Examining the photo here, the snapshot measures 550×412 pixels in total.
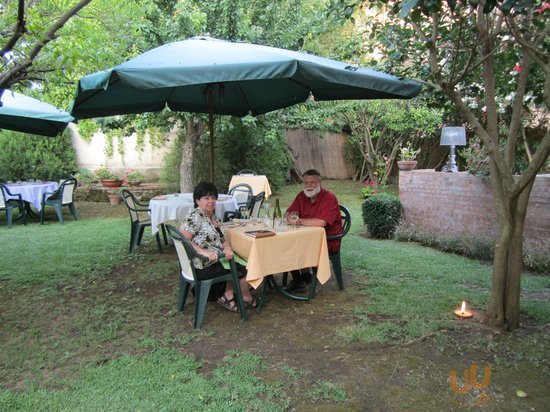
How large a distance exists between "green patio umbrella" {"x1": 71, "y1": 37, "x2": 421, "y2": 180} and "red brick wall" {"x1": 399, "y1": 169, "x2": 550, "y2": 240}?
2737mm

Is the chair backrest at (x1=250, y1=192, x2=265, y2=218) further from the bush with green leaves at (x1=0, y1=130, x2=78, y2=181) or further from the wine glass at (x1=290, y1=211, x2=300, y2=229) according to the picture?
the bush with green leaves at (x1=0, y1=130, x2=78, y2=181)

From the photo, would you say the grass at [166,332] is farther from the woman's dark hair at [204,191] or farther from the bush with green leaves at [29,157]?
the bush with green leaves at [29,157]

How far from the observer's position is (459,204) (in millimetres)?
6539

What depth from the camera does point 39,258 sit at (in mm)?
5754

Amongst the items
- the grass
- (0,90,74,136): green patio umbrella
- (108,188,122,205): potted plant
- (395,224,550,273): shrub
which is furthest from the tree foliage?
(108,188,122,205): potted plant

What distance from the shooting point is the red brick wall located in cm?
561

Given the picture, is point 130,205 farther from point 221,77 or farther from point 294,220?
point 221,77

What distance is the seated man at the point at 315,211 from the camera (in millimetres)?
4074

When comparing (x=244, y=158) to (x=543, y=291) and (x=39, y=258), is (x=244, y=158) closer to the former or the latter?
(x=39, y=258)

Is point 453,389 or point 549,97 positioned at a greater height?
point 549,97

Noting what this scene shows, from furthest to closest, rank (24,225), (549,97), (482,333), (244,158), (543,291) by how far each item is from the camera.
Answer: (244,158)
(24,225)
(543,291)
(482,333)
(549,97)

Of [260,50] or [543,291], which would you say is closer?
[260,50]

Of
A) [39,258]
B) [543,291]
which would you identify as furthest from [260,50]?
[39,258]

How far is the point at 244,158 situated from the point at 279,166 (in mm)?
1176
